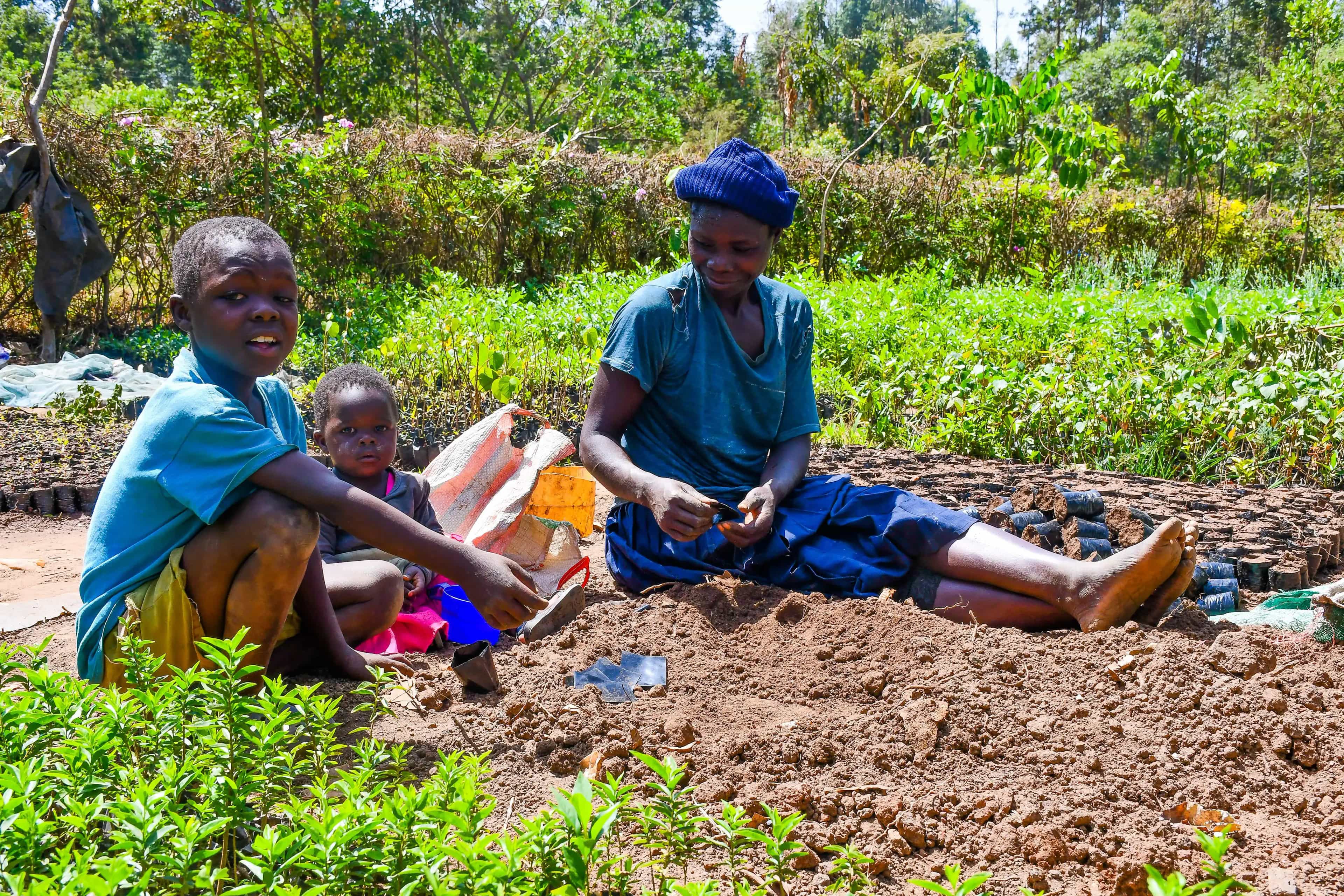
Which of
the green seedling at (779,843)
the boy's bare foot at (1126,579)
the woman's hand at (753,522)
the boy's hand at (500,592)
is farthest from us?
the woman's hand at (753,522)

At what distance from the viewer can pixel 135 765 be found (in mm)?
1516

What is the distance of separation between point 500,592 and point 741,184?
1470mm

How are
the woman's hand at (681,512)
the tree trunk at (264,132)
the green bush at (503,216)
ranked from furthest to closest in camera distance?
the green bush at (503,216) → the tree trunk at (264,132) → the woman's hand at (681,512)

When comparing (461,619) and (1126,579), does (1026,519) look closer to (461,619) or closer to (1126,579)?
(1126,579)

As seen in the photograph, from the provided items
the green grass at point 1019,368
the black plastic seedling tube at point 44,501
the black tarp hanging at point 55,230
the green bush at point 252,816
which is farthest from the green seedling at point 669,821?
the black tarp hanging at point 55,230

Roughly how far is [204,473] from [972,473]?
3402mm

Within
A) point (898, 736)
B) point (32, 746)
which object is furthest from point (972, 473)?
point (32, 746)

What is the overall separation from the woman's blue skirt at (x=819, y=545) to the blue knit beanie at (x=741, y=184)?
34.2 inches

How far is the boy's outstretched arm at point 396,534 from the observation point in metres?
2.10

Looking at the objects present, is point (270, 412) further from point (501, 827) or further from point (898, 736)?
point (898, 736)

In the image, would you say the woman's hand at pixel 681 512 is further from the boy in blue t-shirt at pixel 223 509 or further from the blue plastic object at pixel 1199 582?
the blue plastic object at pixel 1199 582

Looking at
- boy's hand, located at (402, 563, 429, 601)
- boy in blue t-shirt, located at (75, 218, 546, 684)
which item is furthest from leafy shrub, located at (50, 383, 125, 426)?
boy in blue t-shirt, located at (75, 218, 546, 684)

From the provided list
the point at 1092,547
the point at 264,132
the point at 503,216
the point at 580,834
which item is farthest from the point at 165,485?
the point at 503,216

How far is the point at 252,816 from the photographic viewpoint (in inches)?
54.9
